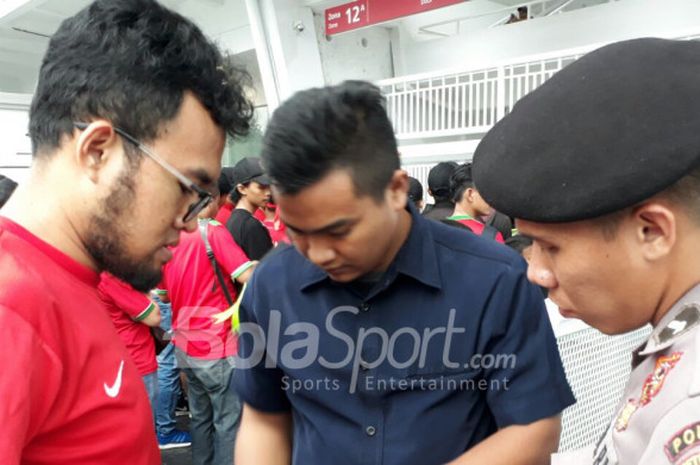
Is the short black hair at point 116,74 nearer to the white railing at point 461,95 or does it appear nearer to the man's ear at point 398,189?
the man's ear at point 398,189

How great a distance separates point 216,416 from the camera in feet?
10.1

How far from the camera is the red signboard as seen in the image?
6.44 meters

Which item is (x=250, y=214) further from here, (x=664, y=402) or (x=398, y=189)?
(x=664, y=402)

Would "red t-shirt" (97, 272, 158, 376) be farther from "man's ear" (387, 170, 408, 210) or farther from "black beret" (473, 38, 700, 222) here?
"black beret" (473, 38, 700, 222)

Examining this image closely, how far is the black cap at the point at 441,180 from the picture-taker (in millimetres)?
4148

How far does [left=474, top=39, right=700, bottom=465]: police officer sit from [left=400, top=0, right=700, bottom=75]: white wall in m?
5.47

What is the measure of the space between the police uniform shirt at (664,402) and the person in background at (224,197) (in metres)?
3.27

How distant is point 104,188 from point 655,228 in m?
0.93

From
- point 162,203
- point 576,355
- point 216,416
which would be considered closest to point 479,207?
point 576,355

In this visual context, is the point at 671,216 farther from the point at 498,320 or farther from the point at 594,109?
the point at 498,320

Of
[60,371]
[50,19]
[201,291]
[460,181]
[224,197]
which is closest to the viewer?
[60,371]

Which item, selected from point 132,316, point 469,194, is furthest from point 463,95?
point 132,316

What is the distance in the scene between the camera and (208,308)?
9.57 feet

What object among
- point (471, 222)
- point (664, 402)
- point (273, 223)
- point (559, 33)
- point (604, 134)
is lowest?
point (273, 223)
